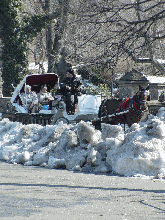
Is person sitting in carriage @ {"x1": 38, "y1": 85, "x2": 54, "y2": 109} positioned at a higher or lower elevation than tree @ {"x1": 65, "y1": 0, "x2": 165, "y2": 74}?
lower

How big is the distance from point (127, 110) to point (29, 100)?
691 cm

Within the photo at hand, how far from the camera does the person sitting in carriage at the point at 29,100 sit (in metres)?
20.5

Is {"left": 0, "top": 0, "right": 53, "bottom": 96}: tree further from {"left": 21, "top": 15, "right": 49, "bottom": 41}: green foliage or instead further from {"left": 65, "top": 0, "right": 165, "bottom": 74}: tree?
{"left": 65, "top": 0, "right": 165, "bottom": 74}: tree

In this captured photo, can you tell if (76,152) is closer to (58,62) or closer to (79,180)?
(79,180)

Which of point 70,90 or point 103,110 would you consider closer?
point 103,110

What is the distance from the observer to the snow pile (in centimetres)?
888

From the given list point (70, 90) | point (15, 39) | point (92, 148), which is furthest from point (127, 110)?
point (15, 39)

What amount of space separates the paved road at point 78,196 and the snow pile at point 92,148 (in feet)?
1.73

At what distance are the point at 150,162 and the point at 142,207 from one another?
113 inches

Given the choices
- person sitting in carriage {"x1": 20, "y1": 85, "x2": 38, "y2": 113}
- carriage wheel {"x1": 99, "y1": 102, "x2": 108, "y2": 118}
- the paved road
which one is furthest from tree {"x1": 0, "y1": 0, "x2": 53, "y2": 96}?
the paved road

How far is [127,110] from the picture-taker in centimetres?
1491

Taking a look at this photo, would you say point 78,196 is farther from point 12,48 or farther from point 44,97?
point 12,48

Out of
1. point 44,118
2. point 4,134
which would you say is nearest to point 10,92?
point 44,118

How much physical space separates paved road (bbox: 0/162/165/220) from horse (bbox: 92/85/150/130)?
19.3ft
